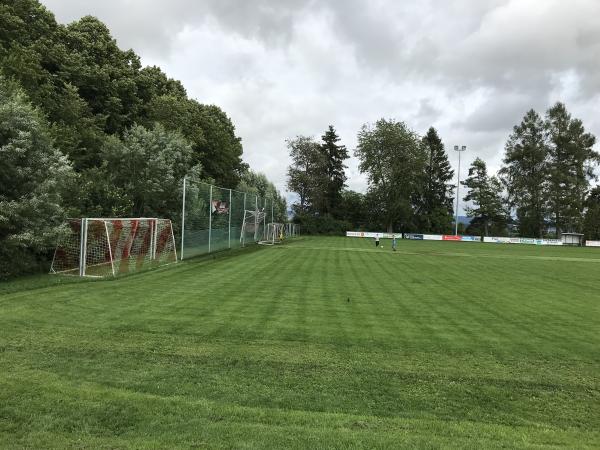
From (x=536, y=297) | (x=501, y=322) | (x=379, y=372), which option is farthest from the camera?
(x=536, y=297)

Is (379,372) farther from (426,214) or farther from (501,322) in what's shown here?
(426,214)

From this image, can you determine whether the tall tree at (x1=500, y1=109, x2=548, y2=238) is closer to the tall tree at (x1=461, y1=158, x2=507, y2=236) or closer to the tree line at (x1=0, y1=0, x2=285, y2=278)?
the tall tree at (x1=461, y1=158, x2=507, y2=236)

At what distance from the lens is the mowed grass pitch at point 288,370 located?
4027 millimetres

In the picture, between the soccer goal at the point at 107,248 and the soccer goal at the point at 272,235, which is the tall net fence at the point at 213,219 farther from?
the soccer goal at the point at 272,235

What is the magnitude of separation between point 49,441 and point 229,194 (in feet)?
74.5

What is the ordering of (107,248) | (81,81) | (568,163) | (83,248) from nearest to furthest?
(83,248) → (107,248) → (81,81) → (568,163)

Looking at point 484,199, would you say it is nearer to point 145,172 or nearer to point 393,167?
point 393,167

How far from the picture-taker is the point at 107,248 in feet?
52.2

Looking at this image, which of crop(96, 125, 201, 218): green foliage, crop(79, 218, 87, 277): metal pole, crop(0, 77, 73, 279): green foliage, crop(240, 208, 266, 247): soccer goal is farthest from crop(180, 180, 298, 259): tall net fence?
crop(0, 77, 73, 279): green foliage

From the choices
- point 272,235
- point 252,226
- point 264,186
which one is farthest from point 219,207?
point 264,186

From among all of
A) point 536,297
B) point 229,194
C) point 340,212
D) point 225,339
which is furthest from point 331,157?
point 225,339

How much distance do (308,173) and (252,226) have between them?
166 feet

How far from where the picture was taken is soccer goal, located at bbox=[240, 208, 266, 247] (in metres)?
31.0

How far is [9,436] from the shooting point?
12.2 feet
